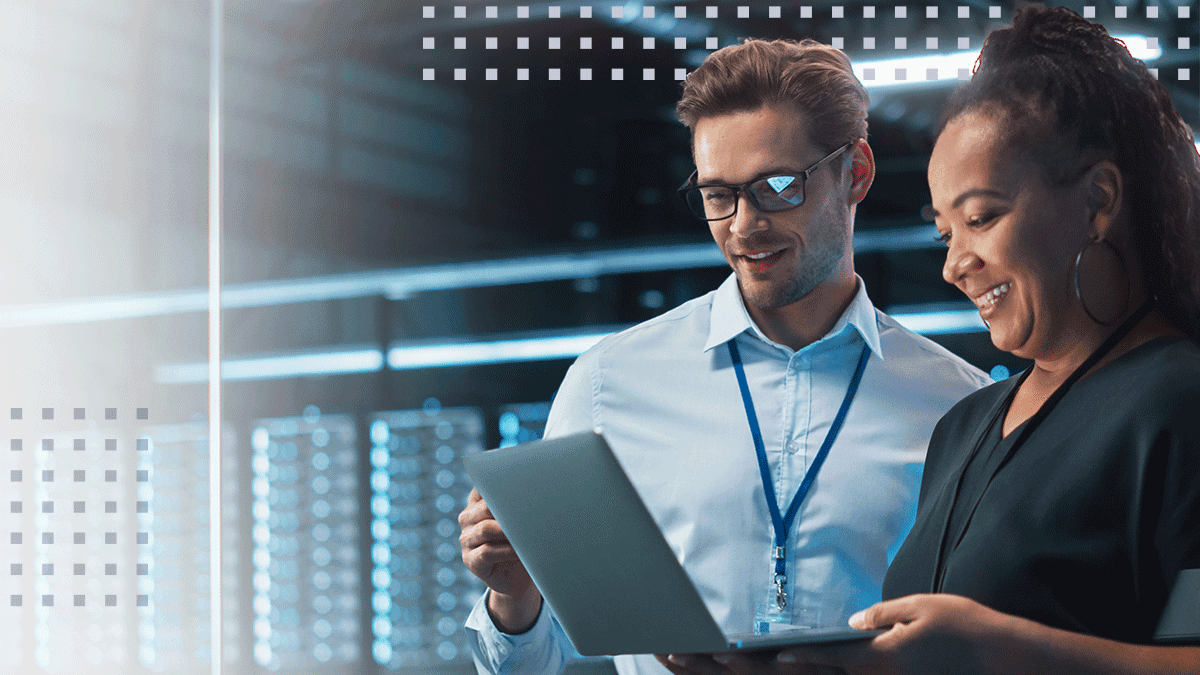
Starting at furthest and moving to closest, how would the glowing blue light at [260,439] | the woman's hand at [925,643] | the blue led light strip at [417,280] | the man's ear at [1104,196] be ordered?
the glowing blue light at [260,439] < the blue led light strip at [417,280] < the man's ear at [1104,196] < the woman's hand at [925,643]

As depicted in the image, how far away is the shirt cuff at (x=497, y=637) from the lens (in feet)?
5.41

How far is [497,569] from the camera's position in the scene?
1569 millimetres

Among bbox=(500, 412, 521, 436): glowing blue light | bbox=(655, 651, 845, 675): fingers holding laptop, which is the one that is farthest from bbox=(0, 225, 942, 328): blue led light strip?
bbox=(655, 651, 845, 675): fingers holding laptop

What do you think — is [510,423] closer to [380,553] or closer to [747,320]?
[380,553]

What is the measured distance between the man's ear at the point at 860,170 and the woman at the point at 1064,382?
51cm

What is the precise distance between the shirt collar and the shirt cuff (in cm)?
56

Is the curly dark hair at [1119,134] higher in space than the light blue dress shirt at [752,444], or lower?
higher

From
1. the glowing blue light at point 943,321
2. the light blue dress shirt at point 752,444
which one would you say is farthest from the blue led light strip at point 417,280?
the light blue dress shirt at point 752,444

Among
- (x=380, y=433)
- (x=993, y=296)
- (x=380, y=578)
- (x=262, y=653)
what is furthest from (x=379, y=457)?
(x=993, y=296)

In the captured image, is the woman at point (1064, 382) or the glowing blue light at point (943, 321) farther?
the glowing blue light at point (943, 321)

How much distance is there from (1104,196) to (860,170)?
713mm

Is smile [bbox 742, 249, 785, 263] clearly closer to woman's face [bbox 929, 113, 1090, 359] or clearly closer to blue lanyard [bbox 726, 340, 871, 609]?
blue lanyard [bbox 726, 340, 871, 609]

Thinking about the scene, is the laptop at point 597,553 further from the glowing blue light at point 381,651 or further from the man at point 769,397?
the glowing blue light at point 381,651

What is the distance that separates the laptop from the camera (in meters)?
0.95
